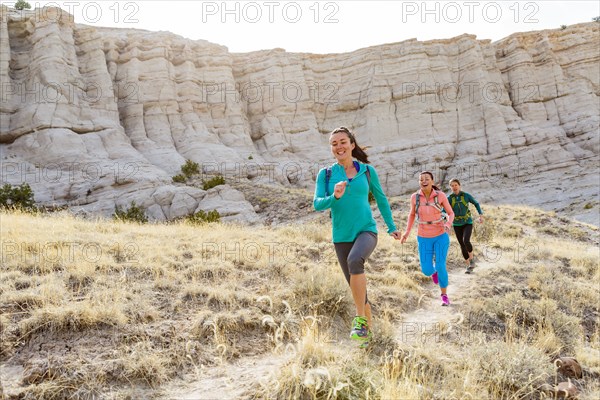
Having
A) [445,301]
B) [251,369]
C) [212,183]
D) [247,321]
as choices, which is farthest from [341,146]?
[212,183]

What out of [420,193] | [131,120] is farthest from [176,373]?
[131,120]

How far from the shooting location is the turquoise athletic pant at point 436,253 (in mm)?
7086

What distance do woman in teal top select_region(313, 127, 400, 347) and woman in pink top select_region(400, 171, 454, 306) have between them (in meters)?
2.59

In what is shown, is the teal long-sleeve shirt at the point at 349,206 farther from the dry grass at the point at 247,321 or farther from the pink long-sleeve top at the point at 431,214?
the pink long-sleeve top at the point at 431,214

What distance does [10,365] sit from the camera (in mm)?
3928

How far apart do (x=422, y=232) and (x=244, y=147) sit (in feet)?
122

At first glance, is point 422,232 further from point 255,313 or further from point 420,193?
point 255,313

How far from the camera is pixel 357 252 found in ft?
14.2

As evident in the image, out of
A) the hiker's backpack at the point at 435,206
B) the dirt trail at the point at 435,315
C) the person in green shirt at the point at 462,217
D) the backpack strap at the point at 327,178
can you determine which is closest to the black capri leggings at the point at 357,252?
the backpack strap at the point at 327,178

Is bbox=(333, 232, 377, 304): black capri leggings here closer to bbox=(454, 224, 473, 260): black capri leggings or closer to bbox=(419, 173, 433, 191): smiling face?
bbox=(419, 173, 433, 191): smiling face

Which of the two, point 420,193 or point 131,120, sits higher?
point 131,120

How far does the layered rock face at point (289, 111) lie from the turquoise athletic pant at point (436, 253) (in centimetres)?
2156

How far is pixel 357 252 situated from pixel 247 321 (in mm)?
1747

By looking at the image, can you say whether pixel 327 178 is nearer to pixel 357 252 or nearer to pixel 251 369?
pixel 357 252
